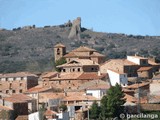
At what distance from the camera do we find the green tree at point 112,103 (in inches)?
2793

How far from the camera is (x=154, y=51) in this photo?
141 metres

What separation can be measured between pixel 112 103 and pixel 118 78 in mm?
9926

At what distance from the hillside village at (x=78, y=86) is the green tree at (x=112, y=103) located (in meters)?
1.44

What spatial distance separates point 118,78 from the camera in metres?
81.2

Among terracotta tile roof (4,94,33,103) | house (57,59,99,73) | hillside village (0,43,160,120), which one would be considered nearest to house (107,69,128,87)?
hillside village (0,43,160,120)

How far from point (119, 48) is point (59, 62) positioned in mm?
65993

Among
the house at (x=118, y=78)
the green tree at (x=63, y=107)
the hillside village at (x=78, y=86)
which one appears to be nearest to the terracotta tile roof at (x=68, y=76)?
the hillside village at (x=78, y=86)

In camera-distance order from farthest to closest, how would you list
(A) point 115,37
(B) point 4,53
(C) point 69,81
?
(A) point 115,37, (B) point 4,53, (C) point 69,81

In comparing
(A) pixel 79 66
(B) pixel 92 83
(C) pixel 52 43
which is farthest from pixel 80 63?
(C) pixel 52 43

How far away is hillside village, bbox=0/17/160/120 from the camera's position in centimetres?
7175

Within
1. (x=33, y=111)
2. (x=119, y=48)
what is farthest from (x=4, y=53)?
(x=33, y=111)

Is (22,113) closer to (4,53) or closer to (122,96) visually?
(122,96)

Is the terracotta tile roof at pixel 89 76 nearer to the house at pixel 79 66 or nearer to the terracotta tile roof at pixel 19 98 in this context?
the house at pixel 79 66

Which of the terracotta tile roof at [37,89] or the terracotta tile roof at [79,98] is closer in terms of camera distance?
the terracotta tile roof at [79,98]
